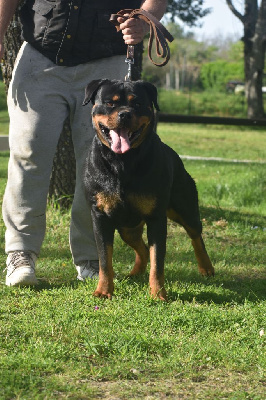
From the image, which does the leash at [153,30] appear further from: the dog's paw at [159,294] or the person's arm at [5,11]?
the dog's paw at [159,294]


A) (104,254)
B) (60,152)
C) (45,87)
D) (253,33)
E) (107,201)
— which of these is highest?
(253,33)

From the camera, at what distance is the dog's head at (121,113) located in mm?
4141

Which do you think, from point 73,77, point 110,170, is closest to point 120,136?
point 110,170

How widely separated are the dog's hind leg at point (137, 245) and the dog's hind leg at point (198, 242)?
280 mm

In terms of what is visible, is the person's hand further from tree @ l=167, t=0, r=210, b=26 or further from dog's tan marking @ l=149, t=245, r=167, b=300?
tree @ l=167, t=0, r=210, b=26

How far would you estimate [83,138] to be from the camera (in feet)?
16.4

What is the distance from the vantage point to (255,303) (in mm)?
4555

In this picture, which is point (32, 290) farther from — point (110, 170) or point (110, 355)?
point (110, 355)

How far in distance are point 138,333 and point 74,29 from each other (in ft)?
6.88

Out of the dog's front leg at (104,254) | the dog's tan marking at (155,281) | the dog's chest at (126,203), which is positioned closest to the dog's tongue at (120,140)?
the dog's chest at (126,203)

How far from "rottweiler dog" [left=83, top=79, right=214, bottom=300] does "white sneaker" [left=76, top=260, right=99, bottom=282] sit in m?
0.52

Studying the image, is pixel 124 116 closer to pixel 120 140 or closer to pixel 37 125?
pixel 120 140

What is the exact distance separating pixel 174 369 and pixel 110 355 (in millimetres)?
342

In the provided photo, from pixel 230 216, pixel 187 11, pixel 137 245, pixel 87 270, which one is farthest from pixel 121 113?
pixel 187 11
